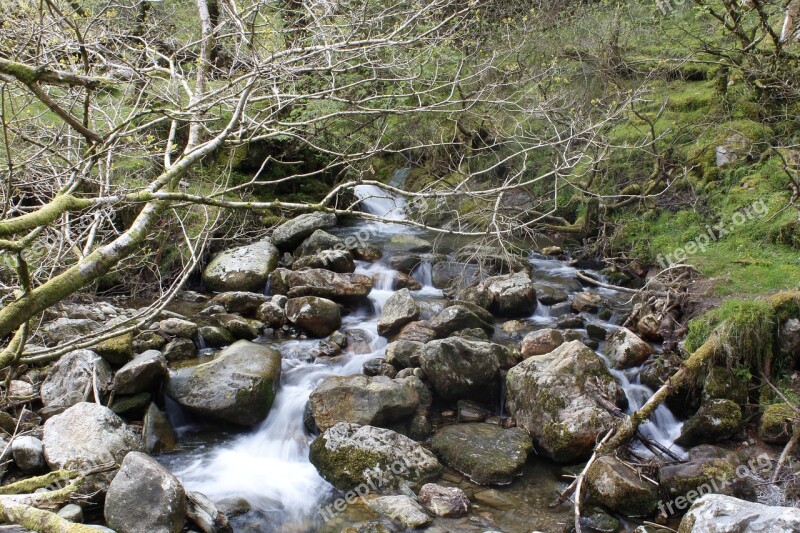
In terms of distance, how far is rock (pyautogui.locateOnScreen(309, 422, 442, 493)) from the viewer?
5172 millimetres

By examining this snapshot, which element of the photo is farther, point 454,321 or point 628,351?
point 454,321

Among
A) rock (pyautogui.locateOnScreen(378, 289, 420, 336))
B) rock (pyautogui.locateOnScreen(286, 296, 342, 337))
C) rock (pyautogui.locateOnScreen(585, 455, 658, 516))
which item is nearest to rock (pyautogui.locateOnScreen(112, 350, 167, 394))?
rock (pyautogui.locateOnScreen(286, 296, 342, 337))

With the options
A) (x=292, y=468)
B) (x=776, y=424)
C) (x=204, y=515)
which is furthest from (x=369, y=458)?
(x=776, y=424)

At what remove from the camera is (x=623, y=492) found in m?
4.70

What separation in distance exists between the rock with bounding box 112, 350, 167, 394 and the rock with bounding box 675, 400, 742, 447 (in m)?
5.64

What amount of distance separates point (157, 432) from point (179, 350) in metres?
1.46

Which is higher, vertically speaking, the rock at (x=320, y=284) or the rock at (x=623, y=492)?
the rock at (x=320, y=284)

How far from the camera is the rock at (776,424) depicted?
512 centimetres

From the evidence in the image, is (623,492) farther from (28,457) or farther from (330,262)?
(330,262)

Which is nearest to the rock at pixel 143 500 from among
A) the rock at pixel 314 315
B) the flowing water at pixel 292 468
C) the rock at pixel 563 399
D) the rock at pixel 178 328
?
the flowing water at pixel 292 468

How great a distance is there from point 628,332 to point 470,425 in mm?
2641

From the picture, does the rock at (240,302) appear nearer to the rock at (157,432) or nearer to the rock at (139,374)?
the rock at (139,374)

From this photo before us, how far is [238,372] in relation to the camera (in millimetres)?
6133

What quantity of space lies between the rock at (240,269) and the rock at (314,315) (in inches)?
63.4
